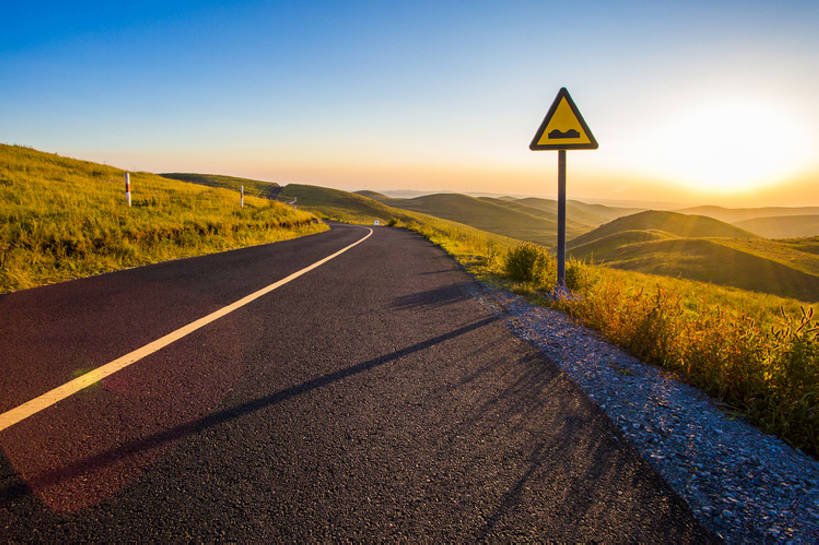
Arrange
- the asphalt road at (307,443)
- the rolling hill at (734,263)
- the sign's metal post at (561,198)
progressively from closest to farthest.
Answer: the asphalt road at (307,443) < the sign's metal post at (561,198) < the rolling hill at (734,263)

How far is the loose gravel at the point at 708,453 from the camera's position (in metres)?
1.77

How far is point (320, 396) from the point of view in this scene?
9.07 ft

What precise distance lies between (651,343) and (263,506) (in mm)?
3798

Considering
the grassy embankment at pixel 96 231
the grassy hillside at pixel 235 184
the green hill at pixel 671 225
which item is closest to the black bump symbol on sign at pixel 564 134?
the grassy embankment at pixel 96 231

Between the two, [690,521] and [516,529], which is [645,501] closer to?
[690,521]

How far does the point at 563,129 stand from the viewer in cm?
626

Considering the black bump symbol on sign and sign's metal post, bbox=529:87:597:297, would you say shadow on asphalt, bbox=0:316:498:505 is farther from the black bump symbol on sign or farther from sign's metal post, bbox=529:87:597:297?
the black bump symbol on sign

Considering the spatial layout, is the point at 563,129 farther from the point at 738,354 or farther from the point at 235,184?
the point at 235,184

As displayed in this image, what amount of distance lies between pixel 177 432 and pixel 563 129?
6483mm

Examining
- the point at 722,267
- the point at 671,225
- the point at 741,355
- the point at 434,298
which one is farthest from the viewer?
the point at 671,225

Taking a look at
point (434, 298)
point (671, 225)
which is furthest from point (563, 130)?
point (671, 225)

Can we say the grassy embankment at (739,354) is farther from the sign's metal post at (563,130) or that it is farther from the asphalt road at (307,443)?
the sign's metal post at (563,130)

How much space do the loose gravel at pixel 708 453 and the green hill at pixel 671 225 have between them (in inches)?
5286

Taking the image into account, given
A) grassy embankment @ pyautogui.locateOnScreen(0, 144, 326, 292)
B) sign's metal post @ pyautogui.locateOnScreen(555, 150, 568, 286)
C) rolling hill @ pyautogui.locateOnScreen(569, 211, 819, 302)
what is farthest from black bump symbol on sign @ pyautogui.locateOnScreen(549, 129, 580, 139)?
rolling hill @ pyautogui.locateOnScreen(569, 211, 819, 302)
